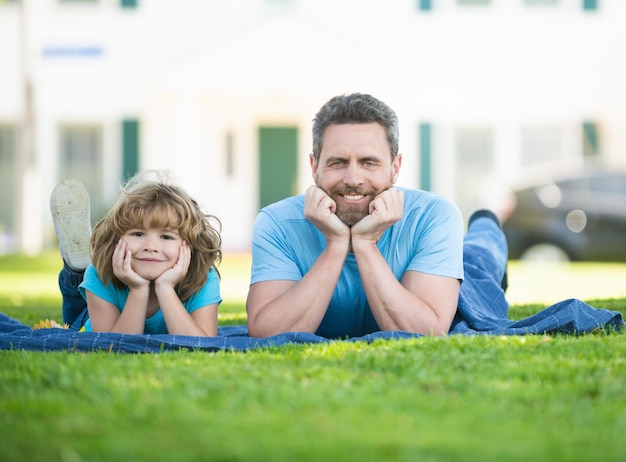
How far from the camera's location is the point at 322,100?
16.7m

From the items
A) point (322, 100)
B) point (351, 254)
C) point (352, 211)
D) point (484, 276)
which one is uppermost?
point (322, 100)

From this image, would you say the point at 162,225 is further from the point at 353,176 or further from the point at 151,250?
the point at 353,176

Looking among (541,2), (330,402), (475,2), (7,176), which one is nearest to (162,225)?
(330,402)

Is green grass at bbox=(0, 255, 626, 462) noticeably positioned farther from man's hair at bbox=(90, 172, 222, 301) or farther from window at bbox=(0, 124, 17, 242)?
window at bbox=(0, 124, 17, 242)

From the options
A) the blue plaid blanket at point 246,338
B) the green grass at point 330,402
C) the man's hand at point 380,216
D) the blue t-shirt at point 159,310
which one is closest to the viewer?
the green grass at point 330,402

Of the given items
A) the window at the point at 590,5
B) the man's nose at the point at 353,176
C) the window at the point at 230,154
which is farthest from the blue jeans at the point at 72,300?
the window at the point at 590,5

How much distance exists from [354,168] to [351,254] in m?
0.49

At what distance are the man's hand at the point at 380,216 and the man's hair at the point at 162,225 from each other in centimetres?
81

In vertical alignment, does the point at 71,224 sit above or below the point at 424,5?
below

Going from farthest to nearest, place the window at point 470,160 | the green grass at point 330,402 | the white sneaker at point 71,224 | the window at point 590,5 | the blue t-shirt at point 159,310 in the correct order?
the window at point 590,5 < the window at point 470,160 < the white sneaker at point 71,224 < the blue t-shirt at point 159,310 < the green grass at point 330,402

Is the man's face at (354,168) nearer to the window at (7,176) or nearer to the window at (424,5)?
the window at (424,5)

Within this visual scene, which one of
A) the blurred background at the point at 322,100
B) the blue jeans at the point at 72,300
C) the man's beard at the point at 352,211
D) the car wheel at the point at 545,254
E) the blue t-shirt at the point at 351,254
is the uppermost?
the blurred background at the point at 322,100

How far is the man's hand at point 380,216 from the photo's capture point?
429 centimetres

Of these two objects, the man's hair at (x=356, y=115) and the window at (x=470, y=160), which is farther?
the window at (x=470, y=160)
